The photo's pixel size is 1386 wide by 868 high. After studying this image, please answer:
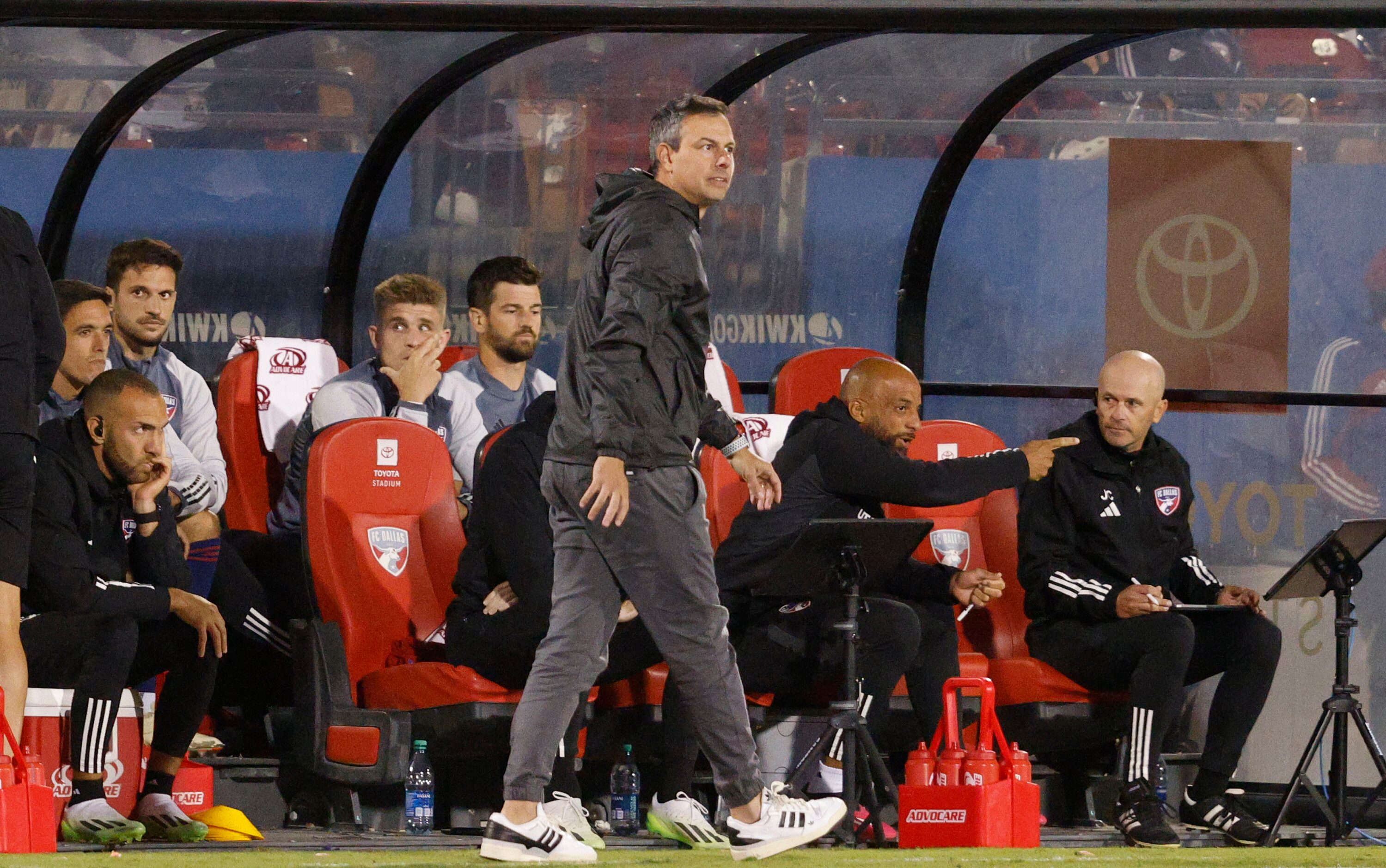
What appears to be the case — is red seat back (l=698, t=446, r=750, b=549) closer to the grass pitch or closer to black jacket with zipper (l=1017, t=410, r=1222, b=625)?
black jacket with zipper (l=1017, t=410, r=1222, b=625)

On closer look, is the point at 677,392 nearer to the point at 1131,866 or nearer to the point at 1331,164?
the point at 1131,866

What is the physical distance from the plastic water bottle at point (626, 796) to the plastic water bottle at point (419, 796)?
1.93 ft

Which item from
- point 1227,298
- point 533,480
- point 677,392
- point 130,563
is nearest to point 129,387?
point 130,563

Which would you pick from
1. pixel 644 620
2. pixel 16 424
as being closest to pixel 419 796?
pixel 16 424

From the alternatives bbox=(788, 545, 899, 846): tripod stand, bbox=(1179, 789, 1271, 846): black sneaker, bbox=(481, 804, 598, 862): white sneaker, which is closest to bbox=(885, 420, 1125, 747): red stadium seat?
bbox=(1179, 789, 1271, 846): black sneaker

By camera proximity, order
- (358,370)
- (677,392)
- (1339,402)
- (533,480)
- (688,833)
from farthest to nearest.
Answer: (1339,402), (358,370), (533,480), (688,833), (677,392)

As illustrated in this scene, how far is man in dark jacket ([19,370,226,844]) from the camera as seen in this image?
5227 millimetres

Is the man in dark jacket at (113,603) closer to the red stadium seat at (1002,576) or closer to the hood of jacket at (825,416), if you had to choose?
the hood of jacket at (825,416)

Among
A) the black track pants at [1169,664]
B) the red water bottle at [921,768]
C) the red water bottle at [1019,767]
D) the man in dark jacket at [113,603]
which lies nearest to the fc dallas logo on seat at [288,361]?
the man in dark jacket at [113,603]

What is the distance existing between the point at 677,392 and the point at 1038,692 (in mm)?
2569

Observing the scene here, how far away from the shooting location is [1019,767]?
524 cm

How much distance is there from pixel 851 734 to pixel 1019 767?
0.48 metres

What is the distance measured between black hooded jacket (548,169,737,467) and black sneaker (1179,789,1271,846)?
107 inches

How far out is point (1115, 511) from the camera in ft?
21.6
